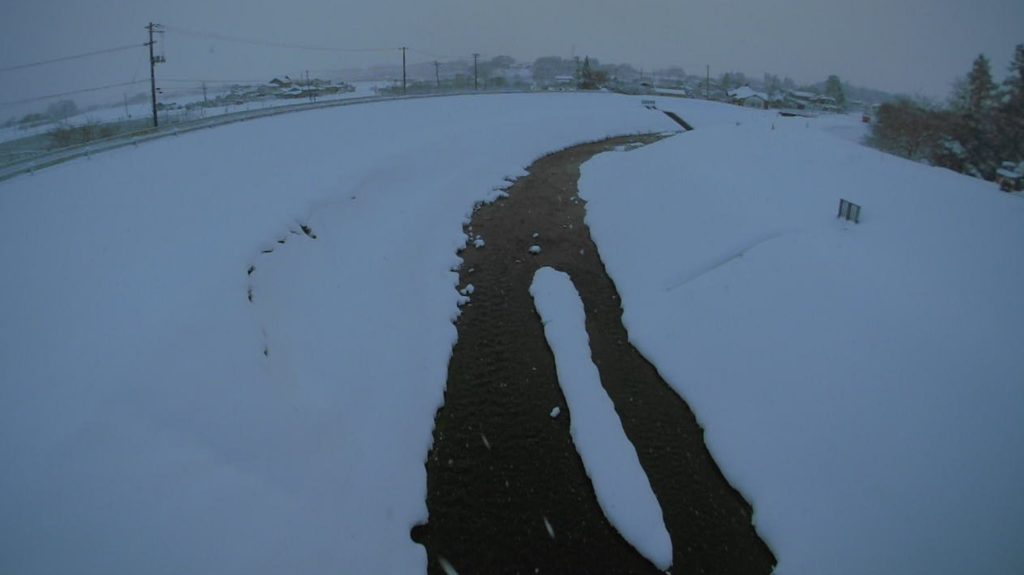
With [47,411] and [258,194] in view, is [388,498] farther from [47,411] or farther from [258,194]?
[258,194]

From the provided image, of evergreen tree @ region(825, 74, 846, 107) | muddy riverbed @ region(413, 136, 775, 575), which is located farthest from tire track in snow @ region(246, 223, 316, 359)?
evergreen tree @ region(825, 74, 846, 107)

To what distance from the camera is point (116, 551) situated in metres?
6.13

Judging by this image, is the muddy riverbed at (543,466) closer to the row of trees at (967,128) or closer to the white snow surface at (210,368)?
the white snow surface at (210,368)

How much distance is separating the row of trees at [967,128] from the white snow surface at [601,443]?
72.0ft

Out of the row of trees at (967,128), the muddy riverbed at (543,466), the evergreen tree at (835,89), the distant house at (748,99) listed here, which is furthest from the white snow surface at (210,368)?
the evergreen tree at (835,89)

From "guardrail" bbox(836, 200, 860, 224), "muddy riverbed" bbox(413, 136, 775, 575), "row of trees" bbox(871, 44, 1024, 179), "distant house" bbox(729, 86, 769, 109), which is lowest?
"muddy riverbed" bbox(413, 136, 775, 575)

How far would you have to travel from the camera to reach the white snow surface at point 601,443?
8.01 m

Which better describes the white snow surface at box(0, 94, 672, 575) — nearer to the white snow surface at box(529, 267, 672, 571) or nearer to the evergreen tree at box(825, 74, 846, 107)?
the white snow surface at box(529, 267, 672, 571)

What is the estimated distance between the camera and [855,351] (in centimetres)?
973

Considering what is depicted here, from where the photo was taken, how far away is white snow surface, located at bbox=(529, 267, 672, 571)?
26.3ft

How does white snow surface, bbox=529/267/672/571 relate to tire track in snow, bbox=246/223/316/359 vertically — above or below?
below

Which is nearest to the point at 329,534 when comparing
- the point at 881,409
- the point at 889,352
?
the point at 881,409

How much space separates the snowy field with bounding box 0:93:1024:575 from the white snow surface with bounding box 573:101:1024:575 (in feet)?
0.14

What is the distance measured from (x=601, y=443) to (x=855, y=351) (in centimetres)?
495
